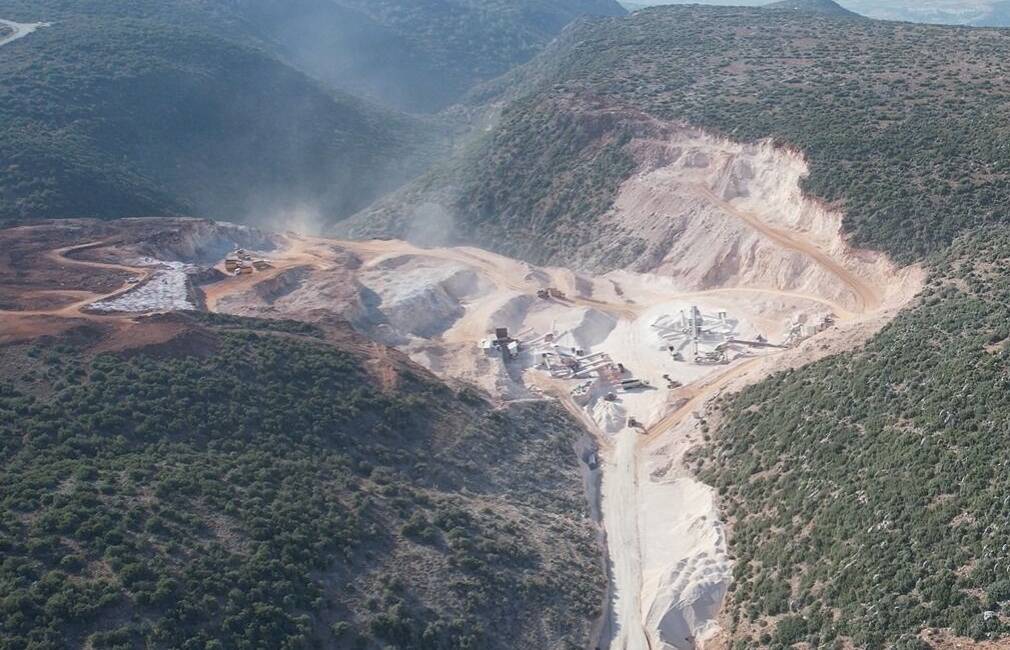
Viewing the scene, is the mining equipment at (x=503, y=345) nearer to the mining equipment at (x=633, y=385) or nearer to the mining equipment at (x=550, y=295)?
the mining equipment at (x=550, y=295)

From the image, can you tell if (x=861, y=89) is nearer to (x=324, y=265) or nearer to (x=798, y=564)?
(x=324, y=265)

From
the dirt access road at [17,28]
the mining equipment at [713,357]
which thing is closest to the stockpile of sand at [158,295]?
the mining equipment at [713,357]

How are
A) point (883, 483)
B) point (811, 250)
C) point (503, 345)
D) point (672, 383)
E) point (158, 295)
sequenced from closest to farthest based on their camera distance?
point (883, 483) → point (672, 383) → point (158, 295) → point (503, 345) → point (811, 250)

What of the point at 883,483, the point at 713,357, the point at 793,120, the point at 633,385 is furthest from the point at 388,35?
the point at 883,483

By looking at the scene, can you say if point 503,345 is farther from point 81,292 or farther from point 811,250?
point 81,292

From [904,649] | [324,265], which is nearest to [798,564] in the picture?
[904,649]

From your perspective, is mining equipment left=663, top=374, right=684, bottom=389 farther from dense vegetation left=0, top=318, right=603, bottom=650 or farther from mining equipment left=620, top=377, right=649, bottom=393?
dense vegetation left=0, top=318, right=603, bottom=650
